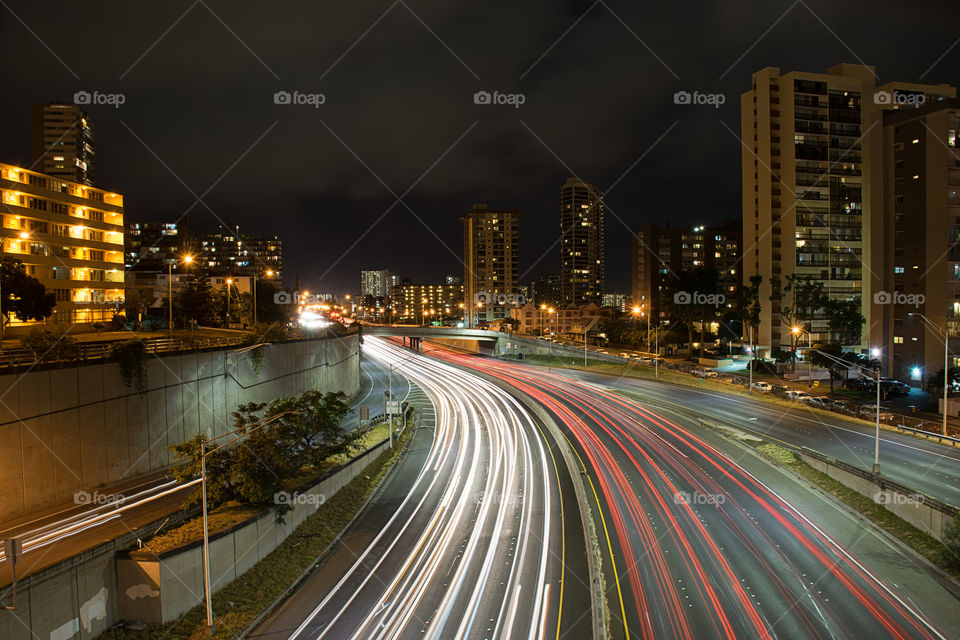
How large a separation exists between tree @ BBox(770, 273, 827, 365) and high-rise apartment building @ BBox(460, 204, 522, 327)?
8433cm

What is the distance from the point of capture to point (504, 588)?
17.7 m

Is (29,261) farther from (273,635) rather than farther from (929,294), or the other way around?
(929,294)

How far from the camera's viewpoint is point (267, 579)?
18.4 meters

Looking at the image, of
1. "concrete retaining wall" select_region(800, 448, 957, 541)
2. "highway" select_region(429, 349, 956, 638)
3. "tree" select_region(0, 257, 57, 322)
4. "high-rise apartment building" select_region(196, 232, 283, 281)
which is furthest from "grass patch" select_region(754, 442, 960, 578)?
"high-rise apartment building" select_region(196, 232, 283, 281)

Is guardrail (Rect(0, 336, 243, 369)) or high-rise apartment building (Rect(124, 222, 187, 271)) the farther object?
high-rise apartment building (Rect(124, 222, 187, 271))

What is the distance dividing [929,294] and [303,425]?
67.1 m

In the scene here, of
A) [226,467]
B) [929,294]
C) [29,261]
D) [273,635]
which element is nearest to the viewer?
[273,635]

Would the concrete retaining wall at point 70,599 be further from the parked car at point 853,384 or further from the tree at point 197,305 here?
the parked car at point 853,384

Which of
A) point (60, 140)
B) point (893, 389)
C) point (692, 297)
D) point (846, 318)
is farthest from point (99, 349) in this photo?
point (60, 140)

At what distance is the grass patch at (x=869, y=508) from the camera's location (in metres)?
18.6

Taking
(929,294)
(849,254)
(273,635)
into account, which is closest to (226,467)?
(273,635)

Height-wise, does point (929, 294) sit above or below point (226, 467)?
above

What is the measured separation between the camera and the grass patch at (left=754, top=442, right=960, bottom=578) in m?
18.6

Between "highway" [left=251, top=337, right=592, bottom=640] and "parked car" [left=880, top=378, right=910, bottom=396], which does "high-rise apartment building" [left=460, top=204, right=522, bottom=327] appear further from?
"highway" [left=251, top=337, right=592, bottom=640]
